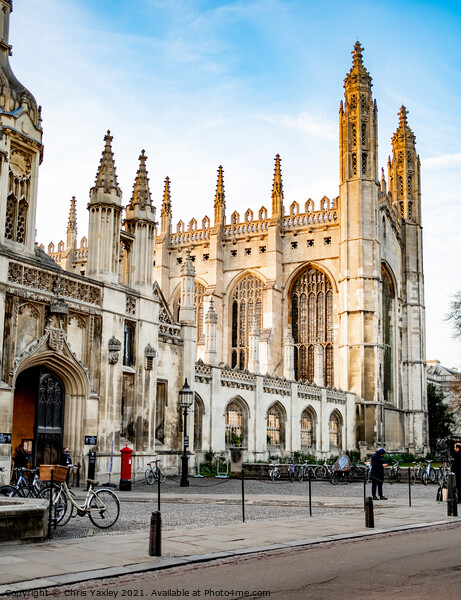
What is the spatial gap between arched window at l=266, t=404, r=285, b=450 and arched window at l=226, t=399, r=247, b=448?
9.20 ft

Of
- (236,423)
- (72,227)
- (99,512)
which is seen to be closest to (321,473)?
(236,423)

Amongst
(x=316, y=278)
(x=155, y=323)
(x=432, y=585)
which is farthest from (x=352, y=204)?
(x=432, y=585)

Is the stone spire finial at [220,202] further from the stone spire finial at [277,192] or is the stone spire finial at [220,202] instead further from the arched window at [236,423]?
the arched window at [236,423]

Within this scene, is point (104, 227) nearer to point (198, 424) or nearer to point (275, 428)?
point (198, 424)

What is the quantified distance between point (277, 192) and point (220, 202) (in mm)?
4629

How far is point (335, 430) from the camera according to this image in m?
45.6

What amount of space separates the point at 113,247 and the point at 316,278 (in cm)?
3143

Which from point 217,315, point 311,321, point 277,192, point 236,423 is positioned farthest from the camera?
point 277,192

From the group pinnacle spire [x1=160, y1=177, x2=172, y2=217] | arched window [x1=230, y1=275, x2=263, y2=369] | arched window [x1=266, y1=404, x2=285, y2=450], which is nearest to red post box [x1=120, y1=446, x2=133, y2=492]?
arched window [x1=266, y1=404, x2=285, y2=450]

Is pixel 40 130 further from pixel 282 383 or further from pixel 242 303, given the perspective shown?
pixel 242 303

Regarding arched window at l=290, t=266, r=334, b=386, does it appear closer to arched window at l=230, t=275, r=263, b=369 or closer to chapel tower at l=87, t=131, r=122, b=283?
arched window at l=230, t=275, r=263, b=369

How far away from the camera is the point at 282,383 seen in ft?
128

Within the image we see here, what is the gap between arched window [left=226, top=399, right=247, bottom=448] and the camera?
3475 centimetres

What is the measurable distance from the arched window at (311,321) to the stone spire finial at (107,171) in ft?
101
